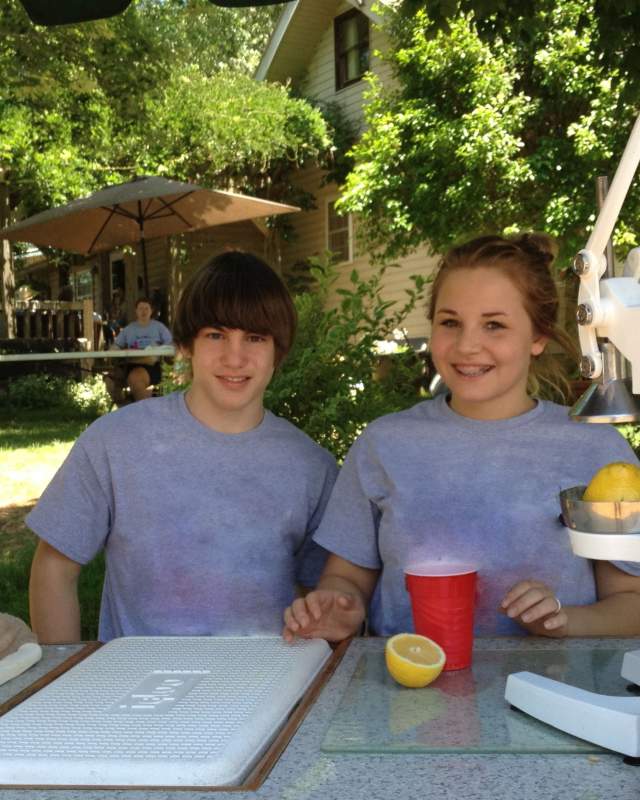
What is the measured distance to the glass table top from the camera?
1186 millimetres

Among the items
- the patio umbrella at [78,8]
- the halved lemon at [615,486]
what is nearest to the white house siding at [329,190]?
the patio umbrella at [78,8]

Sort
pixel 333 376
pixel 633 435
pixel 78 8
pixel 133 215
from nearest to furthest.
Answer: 1. pixel 78 8
2. pixel 333 376
3. pixel 633 435
4. pixel 133 215

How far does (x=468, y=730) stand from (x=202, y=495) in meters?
1.12

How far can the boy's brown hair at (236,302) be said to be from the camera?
7.55 feet

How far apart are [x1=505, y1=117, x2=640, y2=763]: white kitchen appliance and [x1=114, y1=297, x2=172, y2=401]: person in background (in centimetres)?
973

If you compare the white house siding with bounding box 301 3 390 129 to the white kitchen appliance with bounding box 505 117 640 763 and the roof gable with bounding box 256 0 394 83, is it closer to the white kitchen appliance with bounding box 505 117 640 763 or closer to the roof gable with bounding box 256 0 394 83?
the roof gable with bounding box 256 0 394 83

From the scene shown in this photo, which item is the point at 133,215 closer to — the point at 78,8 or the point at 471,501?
the point at 78,8

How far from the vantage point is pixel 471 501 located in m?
2.07

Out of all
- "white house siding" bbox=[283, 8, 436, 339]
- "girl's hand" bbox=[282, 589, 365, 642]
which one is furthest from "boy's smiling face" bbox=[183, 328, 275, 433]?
"white house siding" bbox=[283, 8, 436, 339]

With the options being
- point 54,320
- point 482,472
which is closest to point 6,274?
point 54,320

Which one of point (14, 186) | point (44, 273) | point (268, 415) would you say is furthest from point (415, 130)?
point (44, 273)

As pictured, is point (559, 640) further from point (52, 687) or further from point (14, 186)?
point (14, 186)

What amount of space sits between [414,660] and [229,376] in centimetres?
102

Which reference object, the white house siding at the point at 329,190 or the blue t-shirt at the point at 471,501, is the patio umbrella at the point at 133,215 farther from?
the blue t-shirt at the point at 471,501
